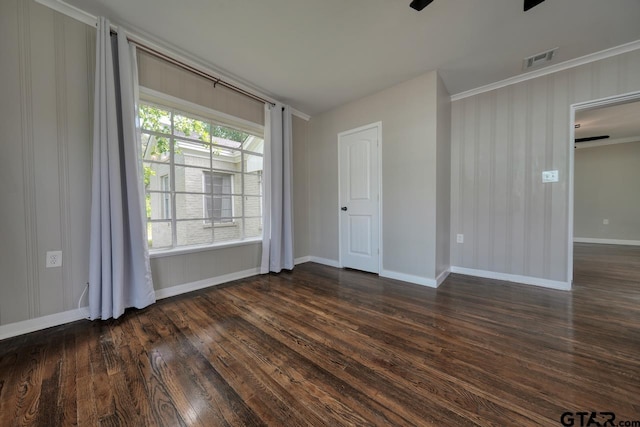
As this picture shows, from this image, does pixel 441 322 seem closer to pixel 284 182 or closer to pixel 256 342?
pixel 256 342

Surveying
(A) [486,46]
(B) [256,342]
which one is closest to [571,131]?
(A) [486,46]

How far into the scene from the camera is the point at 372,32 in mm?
2016

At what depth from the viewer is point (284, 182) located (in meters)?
3.36

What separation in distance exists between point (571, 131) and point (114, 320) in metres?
4.84

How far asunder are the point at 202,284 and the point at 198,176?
128 cm

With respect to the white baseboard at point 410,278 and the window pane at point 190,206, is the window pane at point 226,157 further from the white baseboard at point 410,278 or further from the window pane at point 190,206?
the white baseboard at point 410,278

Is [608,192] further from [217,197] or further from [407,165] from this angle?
[217,197]

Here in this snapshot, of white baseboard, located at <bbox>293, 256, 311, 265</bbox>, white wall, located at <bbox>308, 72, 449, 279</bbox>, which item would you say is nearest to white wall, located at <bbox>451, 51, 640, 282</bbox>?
white wall, located at <bbox>308, 72, 449, 279</bbox>

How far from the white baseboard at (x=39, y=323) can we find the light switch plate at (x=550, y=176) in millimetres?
4826

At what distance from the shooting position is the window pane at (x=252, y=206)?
3217mm

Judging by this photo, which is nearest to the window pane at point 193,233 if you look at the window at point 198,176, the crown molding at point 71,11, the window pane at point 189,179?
the window at point 198,176

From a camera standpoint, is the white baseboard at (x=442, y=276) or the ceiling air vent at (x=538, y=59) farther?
the white baseboard at (x=442, y=276)

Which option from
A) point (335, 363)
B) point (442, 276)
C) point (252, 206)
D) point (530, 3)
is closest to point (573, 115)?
point (530, 3)

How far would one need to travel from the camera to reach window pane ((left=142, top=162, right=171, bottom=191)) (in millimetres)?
2344
